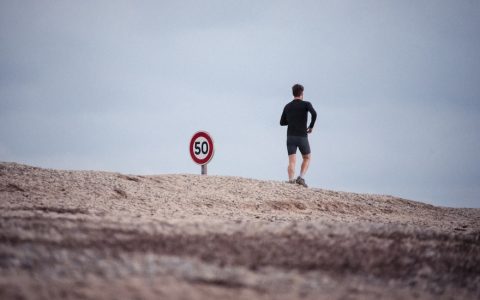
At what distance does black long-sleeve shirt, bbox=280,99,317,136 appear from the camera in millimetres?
11781

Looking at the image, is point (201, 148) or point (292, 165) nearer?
point (201, 148)

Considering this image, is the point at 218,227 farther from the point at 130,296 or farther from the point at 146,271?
the point at 130,296

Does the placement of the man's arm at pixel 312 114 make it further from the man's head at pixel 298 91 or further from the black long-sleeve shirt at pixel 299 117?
the man's head at pixel 298 91

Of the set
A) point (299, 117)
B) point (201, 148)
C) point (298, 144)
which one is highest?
point (299, 117)

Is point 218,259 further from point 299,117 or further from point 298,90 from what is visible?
point 298,90

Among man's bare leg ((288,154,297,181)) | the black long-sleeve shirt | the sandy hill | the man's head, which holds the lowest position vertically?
the sandy hill

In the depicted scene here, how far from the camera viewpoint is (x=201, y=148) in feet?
36.0

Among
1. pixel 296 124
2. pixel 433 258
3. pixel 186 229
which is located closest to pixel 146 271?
pixel 186 229

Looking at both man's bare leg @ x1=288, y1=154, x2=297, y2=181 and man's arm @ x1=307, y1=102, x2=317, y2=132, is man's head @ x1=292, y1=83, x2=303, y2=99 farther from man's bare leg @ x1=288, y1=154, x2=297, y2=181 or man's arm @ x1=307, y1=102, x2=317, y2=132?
man's bare leg @ x1=288, y1=154, x2=297, y2=181

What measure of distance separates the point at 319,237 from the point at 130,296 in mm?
2449

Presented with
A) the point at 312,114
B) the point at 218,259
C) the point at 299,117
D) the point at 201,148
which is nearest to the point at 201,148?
the point at 201,148

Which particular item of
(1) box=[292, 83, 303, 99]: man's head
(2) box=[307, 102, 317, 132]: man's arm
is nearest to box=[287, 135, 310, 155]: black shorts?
(2) box=[307, 102, 317, 132]: man's arm

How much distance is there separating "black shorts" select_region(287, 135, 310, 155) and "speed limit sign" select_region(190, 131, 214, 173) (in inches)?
81.5

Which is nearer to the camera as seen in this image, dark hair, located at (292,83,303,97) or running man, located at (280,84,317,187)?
running man, located at (280,84,317,187)
